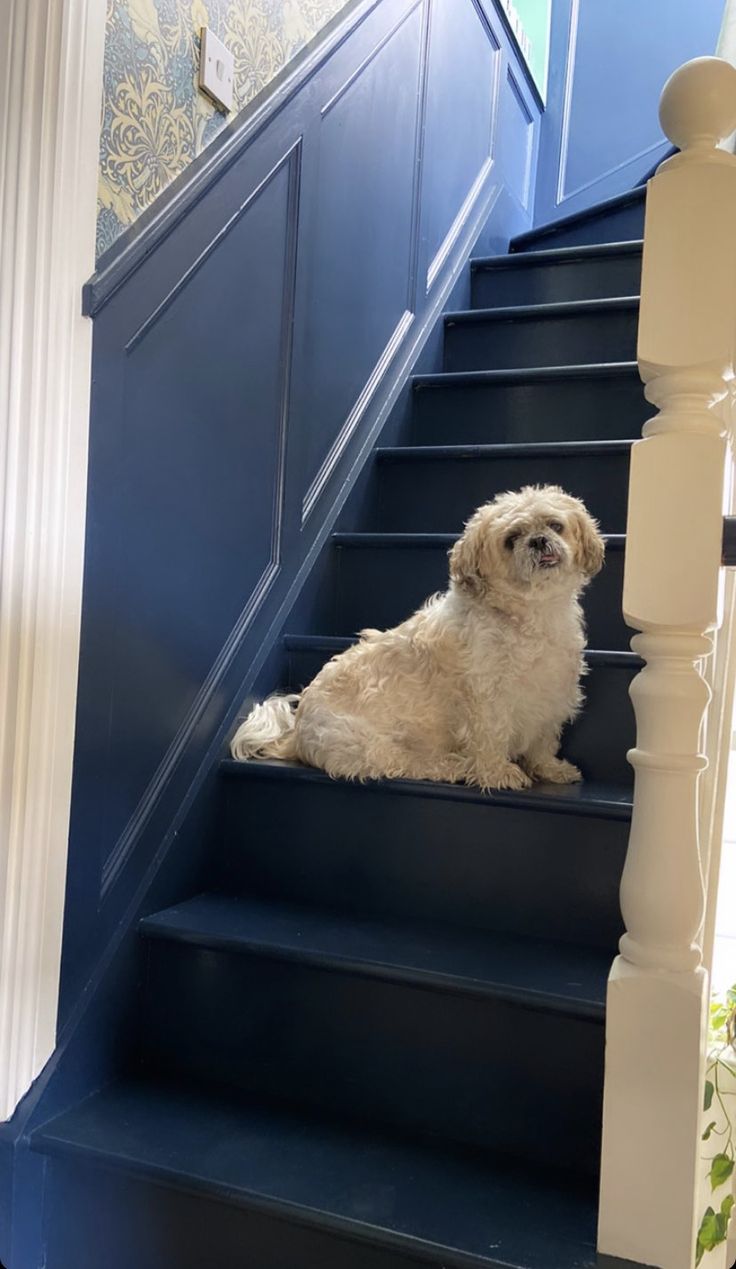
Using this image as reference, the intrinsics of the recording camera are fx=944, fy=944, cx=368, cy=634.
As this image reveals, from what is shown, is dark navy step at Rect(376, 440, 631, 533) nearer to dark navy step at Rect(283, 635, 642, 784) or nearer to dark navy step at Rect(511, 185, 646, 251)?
dark navy step at Rect(283, 635, 642, 784)

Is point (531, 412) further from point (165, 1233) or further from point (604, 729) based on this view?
point (165, 1233)

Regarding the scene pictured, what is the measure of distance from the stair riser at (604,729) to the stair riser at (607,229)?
2.30m

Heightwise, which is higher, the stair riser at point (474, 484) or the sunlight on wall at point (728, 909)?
the stair riser at point (474, 484)

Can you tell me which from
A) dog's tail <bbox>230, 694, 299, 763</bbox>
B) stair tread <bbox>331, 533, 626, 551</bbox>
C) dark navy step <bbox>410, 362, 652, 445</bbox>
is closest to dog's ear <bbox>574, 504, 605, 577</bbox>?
stair tread <bbox>331, 533, 626, 551</bbox>

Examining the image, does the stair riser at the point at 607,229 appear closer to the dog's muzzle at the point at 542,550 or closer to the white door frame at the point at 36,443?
the dog's muzzle at the point at 542,550

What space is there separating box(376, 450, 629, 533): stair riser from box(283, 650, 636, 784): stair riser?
609mm

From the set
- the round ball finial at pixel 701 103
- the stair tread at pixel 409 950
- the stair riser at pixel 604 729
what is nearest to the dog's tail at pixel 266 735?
the stair tread at pixel 409 950

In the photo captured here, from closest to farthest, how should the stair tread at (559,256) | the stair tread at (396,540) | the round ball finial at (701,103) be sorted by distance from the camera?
the round ball finial at (701,103)
the stair tread at (396,540)
the stair tread at (559,256)

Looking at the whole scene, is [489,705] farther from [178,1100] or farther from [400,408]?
[400,408]

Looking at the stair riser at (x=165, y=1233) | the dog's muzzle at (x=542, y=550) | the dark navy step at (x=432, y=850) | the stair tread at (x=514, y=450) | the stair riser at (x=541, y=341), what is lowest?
the stair riser at (x=165, y=1233)

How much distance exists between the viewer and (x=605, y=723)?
198 cm

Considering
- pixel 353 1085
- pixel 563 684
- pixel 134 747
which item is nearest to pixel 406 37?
pixel 563 684

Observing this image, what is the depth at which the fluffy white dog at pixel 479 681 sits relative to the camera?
191 centimetres

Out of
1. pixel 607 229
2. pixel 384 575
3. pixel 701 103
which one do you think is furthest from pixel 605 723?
pixel 607 229
